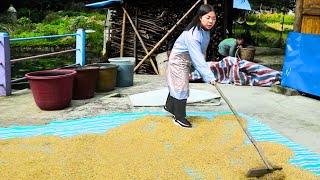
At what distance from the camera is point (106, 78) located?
6805mm

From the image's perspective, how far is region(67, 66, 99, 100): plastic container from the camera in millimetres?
6027

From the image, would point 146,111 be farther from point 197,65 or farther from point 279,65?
point 279,65

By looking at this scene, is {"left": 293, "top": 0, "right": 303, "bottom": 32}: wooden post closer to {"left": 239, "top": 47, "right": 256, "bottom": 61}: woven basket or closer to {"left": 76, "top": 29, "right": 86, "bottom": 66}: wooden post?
{"left": 239, "top": 47, "right": 256, "bottom": 61}: woven basket

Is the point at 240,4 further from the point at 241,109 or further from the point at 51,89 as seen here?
the point at 51,89

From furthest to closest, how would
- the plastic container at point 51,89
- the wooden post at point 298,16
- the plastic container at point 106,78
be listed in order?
the wooden post at point 298,16 → the plastic container at point 106,78 → the plastic container at point 51,89

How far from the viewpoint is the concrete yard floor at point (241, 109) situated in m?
4.86

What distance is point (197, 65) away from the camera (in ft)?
13.7

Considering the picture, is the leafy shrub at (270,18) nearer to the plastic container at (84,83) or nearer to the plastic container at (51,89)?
the plastic container at (84,83)

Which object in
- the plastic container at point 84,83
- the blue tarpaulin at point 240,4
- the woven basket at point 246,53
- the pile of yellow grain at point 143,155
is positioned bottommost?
the pile of yellow grain at point 143,155

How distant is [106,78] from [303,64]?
332 centimetres

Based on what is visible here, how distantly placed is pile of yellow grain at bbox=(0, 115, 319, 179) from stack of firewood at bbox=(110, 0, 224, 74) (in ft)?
22.0

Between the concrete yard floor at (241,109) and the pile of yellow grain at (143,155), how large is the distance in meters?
0.86

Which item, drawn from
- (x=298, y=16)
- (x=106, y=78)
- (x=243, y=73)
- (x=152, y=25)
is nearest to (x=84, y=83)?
(x=106, y=78)

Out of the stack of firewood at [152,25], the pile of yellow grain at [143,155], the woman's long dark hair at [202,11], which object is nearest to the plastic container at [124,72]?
the pile of yellow grain at [143,155]
